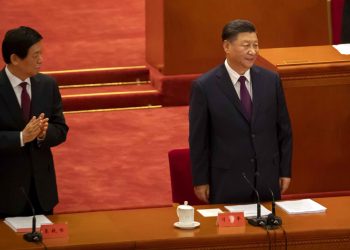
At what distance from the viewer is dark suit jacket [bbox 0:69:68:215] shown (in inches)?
190

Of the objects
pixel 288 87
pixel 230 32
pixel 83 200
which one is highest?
pixel 230 32

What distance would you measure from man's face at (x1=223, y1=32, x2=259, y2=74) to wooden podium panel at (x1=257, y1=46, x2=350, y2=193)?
2.92ft

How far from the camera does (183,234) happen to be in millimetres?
4578

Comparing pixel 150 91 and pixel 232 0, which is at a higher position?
pixel 232 0

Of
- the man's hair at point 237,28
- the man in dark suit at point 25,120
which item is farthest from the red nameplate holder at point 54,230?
the man's hair at point 237,28

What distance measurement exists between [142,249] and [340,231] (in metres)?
0.85

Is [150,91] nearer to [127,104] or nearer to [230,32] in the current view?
[127,104]

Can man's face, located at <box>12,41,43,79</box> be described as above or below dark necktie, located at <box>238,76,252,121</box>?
above

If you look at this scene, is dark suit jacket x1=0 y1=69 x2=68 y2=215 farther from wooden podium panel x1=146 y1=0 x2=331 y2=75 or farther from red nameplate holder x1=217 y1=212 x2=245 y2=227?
wooden podium panel x1=146 y1=0 x2=331 y2=75

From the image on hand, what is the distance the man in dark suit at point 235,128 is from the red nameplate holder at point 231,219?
1.48 ft

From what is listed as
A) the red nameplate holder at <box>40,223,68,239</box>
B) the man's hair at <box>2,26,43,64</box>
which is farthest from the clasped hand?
the red nameplate holder at <box>40,223,68,239</box>

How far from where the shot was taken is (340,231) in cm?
462

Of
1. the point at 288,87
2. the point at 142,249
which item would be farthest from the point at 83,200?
the point at 142,249

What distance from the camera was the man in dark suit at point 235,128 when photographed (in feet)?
16.6
